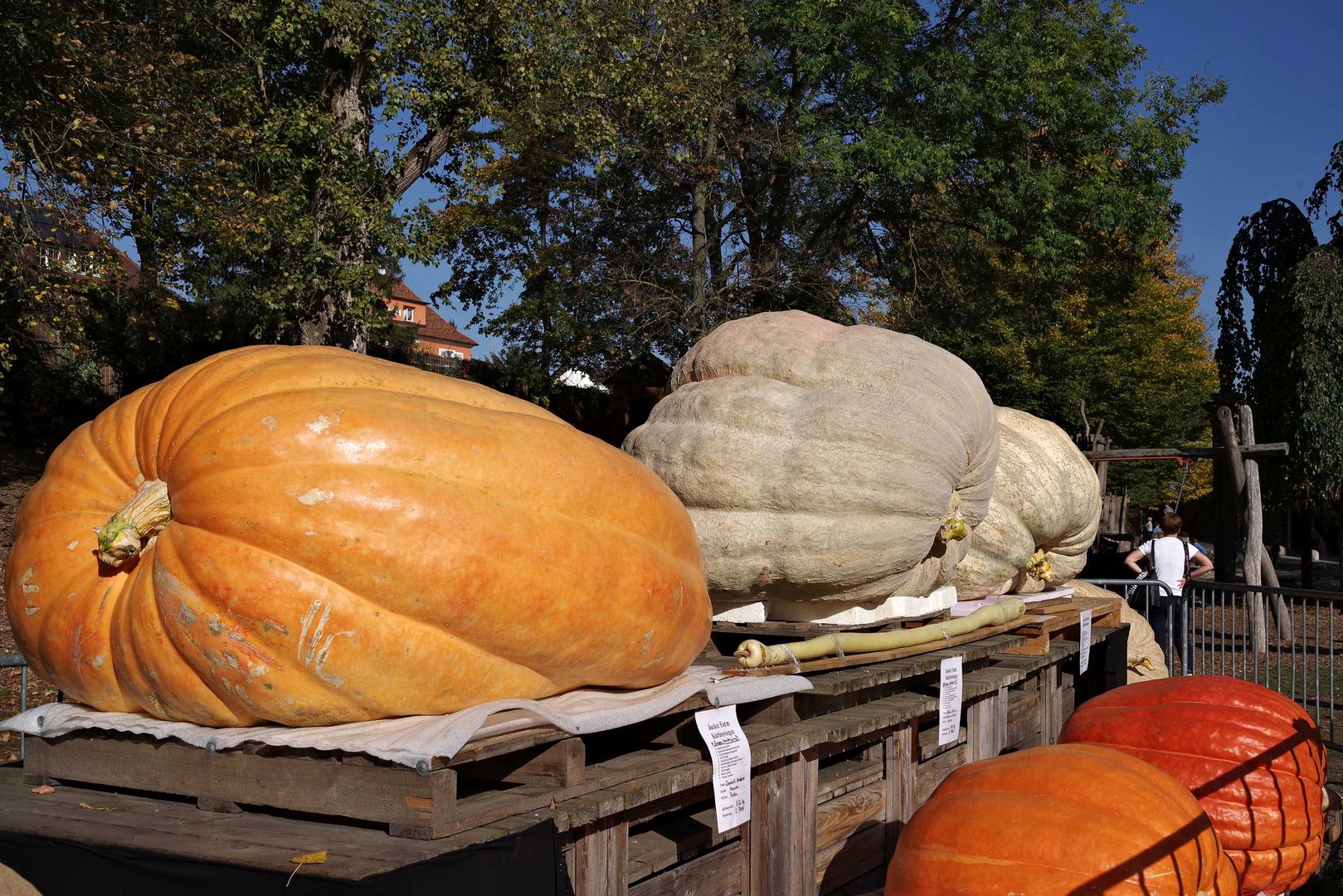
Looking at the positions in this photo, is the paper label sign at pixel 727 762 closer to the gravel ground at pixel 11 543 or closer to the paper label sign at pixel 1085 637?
the gravel ground at pixel 11 543

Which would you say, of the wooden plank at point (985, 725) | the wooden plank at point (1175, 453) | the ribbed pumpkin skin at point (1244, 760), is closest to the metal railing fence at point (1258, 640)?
the wooden plank at point (1175, 453)

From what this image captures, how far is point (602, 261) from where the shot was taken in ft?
58.6

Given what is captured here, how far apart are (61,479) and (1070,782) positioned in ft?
10.7

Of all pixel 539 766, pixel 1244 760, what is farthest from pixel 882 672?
pixel 539 766

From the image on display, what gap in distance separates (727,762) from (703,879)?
447 mm

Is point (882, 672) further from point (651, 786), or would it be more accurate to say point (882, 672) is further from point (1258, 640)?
point (1258, 640)

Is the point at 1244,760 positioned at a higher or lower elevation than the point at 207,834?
lower

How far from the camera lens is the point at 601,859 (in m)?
2.73

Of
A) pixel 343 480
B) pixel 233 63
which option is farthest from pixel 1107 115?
pixel 343 480

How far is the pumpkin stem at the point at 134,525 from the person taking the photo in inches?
104

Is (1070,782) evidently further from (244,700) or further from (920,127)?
(920,127)

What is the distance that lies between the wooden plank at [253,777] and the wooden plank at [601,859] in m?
0.48

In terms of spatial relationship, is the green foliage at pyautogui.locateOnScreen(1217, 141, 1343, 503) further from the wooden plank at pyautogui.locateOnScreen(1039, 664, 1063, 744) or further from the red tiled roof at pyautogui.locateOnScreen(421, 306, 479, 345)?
the red tiled roof at pyautogui.locateOnScreen(421, 306, 479, 345)

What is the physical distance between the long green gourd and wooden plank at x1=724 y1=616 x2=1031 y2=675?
0.06ft
